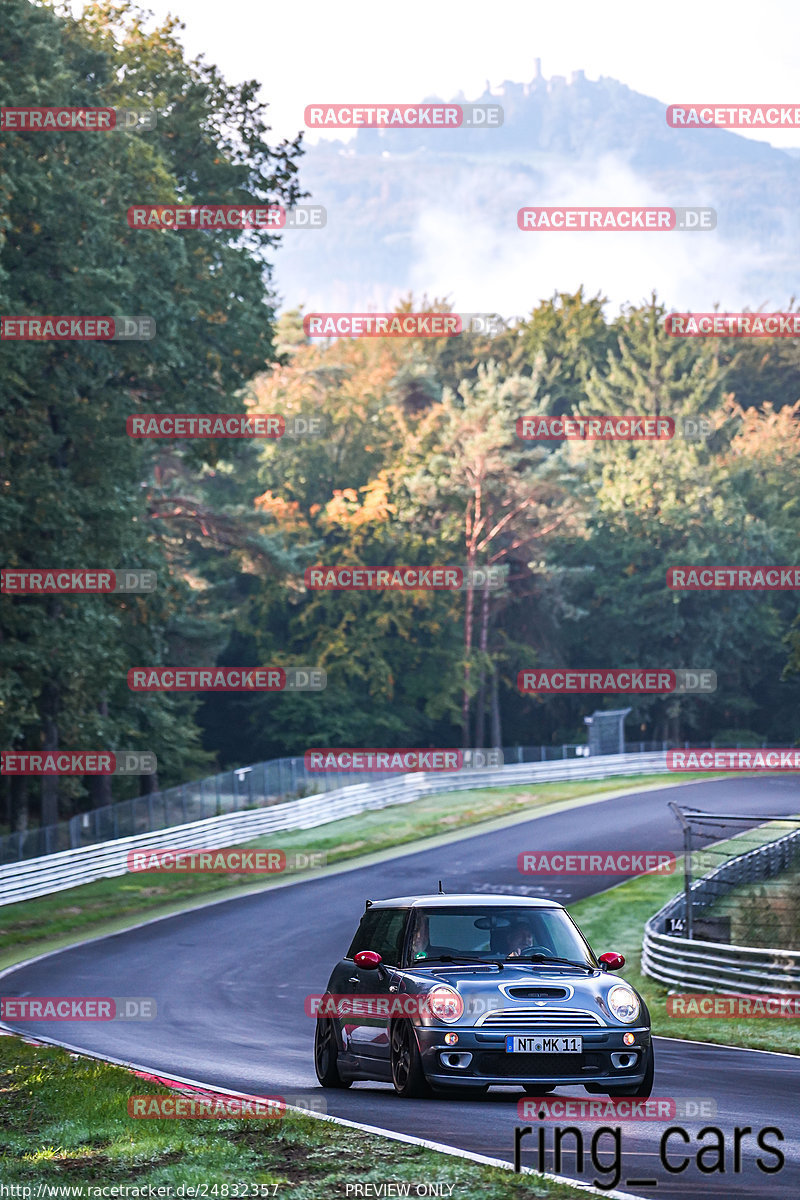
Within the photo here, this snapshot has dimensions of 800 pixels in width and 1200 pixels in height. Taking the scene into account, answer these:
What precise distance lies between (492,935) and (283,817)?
1425 inches

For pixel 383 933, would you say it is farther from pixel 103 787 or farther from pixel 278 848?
pixel 103 787

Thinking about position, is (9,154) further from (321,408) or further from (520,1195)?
(321,408)

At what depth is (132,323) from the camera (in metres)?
37.2

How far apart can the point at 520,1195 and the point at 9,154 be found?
99.6ft

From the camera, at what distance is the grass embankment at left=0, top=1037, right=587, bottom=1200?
321 inches

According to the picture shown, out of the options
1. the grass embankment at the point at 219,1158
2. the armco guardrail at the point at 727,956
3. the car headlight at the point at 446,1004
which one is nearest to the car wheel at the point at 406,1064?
the car headlight at the point at 446,1004

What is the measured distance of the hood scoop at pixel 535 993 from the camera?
36.2 ft

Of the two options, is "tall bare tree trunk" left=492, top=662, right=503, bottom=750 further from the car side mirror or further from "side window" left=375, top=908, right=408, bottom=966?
the car side mirror

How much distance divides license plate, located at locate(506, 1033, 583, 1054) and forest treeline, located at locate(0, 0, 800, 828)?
24984 mm

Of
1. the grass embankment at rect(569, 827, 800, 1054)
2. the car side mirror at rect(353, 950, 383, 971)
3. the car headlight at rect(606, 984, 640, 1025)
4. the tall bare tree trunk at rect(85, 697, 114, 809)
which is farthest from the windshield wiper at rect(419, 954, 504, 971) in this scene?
the tall bare tree trunk at rect(85, 697, 114, 809)

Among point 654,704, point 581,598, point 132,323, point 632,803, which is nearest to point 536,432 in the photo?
point 581,598

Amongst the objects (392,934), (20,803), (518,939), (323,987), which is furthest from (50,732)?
(518,939)

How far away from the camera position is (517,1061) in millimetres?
10859

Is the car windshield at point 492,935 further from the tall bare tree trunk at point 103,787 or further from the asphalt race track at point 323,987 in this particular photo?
the tall bare tree trunk at point 103,787
